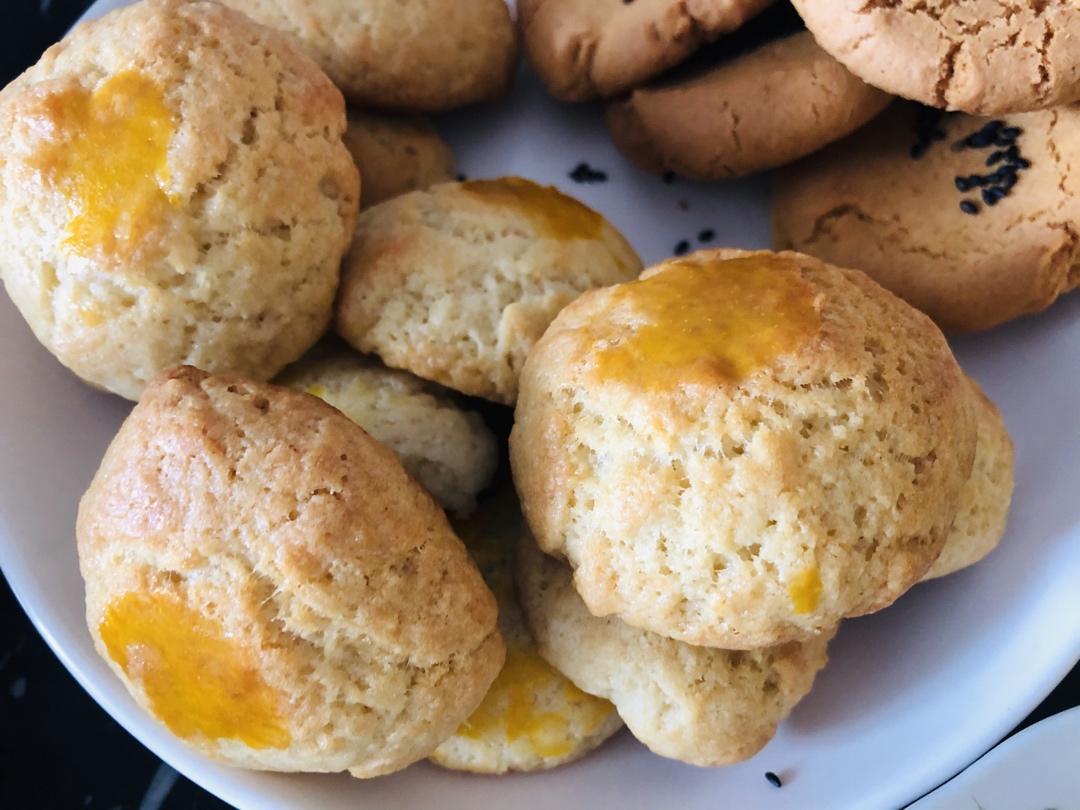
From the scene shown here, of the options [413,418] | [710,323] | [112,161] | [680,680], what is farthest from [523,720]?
[112,161]

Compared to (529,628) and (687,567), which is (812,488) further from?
(529,628)

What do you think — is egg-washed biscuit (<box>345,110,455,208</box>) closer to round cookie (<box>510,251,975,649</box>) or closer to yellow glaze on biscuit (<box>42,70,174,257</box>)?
yellow glaze on biscuit (<box>42,70,174,257</box>)

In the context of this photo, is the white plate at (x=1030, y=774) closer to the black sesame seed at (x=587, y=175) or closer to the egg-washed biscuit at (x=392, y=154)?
the black sesame seed at (x=587, y=175)

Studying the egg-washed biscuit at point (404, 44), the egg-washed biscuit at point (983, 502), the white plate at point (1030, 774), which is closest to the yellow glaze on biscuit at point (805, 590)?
the egg-washed biscuit at point (983, 502)

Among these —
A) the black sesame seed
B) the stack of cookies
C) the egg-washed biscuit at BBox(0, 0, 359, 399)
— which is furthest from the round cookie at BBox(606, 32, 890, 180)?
the egg-washed biscuit at BBox(0, 0, 359, 399)

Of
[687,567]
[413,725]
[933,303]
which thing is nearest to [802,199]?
[933,303]

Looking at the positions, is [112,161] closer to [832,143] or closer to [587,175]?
[587,175]
